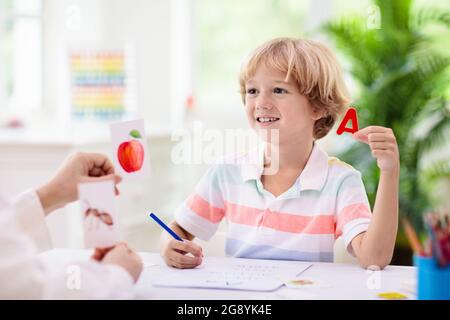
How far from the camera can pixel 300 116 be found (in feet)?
5.74

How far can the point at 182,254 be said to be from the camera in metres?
1.55

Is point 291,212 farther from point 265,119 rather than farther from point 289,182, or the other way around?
point 265,119

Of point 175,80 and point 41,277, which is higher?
point 175,80

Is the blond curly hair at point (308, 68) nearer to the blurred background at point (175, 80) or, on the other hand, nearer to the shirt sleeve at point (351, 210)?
the shirt sleeve at point (351, 210)

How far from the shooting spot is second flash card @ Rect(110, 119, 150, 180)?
137 cm

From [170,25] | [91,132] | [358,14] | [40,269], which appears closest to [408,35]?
[358,14]

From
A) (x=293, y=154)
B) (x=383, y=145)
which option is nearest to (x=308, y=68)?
(x=293, y=154)

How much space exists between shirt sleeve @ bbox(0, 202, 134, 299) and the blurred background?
191 centimetres

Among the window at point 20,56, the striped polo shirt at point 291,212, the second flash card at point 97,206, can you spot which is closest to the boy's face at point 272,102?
the striped polo shirt at point 291,212

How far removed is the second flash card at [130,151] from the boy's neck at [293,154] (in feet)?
1.63

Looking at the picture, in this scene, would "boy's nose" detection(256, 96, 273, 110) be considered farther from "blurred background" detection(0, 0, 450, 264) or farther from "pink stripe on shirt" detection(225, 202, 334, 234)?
"blurred background" detection(0, 0, 450, 264)

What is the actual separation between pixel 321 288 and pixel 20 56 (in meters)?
2.97

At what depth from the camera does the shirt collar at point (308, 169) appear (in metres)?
1.71
